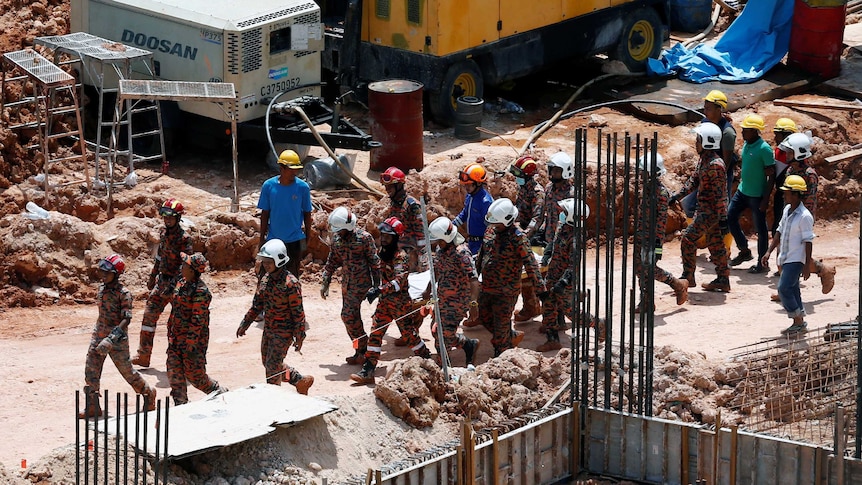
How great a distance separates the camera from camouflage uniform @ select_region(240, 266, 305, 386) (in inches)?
534

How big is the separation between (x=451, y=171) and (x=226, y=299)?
135 inches

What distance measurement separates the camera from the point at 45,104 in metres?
19.5

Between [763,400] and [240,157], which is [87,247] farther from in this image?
[763,400]

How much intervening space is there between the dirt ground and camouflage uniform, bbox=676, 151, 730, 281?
1.35 feet

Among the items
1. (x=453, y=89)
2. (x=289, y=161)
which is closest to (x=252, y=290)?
(x=289, y=161)

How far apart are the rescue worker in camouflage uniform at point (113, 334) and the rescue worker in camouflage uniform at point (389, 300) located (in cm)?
203

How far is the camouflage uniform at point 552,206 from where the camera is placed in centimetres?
1561

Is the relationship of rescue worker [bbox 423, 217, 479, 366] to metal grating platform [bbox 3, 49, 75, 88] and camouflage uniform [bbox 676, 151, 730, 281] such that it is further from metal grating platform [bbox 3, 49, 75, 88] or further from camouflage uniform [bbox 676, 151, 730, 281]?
metal grating platform [bbox 3, 49, 75, 88]

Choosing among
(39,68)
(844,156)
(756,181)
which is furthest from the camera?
(844,156)

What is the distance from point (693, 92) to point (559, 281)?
8.24 meters

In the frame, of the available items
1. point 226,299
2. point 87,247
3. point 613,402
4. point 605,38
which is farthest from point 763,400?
point 605,38

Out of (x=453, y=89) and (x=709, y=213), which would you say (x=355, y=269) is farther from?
(x=453, y=89)

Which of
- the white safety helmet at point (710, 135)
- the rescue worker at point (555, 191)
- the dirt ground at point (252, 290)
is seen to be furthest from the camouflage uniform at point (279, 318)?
the white safety helmet at point (710, 135)

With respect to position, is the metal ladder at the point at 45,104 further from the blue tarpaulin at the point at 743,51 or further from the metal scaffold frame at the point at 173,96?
the blue tarpaulin at the point at 743,51
